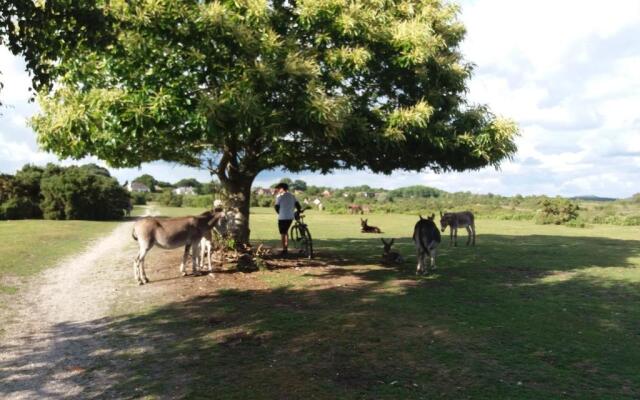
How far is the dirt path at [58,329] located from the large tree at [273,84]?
12.7 feet

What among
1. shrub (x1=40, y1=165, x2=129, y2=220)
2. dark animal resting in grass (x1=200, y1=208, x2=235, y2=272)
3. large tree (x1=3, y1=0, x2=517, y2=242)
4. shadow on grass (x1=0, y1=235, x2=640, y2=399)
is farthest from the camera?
shrub (x1=40, y1=165, x2=129, y2=220)

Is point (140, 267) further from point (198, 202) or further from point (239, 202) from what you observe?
point (198, 202)

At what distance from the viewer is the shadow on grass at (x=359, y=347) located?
20.3 feet

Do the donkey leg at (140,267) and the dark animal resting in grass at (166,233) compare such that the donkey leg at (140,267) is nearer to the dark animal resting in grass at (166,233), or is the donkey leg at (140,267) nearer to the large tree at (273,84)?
the dark animal resting in grass at (166,233)

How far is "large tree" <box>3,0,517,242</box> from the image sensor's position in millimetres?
10930

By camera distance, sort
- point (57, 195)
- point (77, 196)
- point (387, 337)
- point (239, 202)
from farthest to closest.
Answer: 1. point (77, 196)
2. point (57, 195)
3. point (239, 202)
4. point (387, 337)

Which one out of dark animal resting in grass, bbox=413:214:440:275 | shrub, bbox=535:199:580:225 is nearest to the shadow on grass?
dark animal resting in grass, bbox=413:214:440:275

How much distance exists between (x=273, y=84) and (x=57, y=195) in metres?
35.2

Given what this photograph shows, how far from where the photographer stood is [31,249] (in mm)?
19859

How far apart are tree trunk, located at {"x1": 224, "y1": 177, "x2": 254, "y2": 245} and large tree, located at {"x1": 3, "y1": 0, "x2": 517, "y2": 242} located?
1.49 meters

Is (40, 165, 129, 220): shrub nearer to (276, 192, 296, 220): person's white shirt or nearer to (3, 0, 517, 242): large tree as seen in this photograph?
(3, 0, 517, 242): large tree

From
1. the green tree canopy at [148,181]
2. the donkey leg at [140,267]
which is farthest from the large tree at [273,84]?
the green tree canopy at [148,181]

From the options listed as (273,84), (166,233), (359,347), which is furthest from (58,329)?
(273,84)

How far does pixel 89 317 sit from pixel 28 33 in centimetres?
598
